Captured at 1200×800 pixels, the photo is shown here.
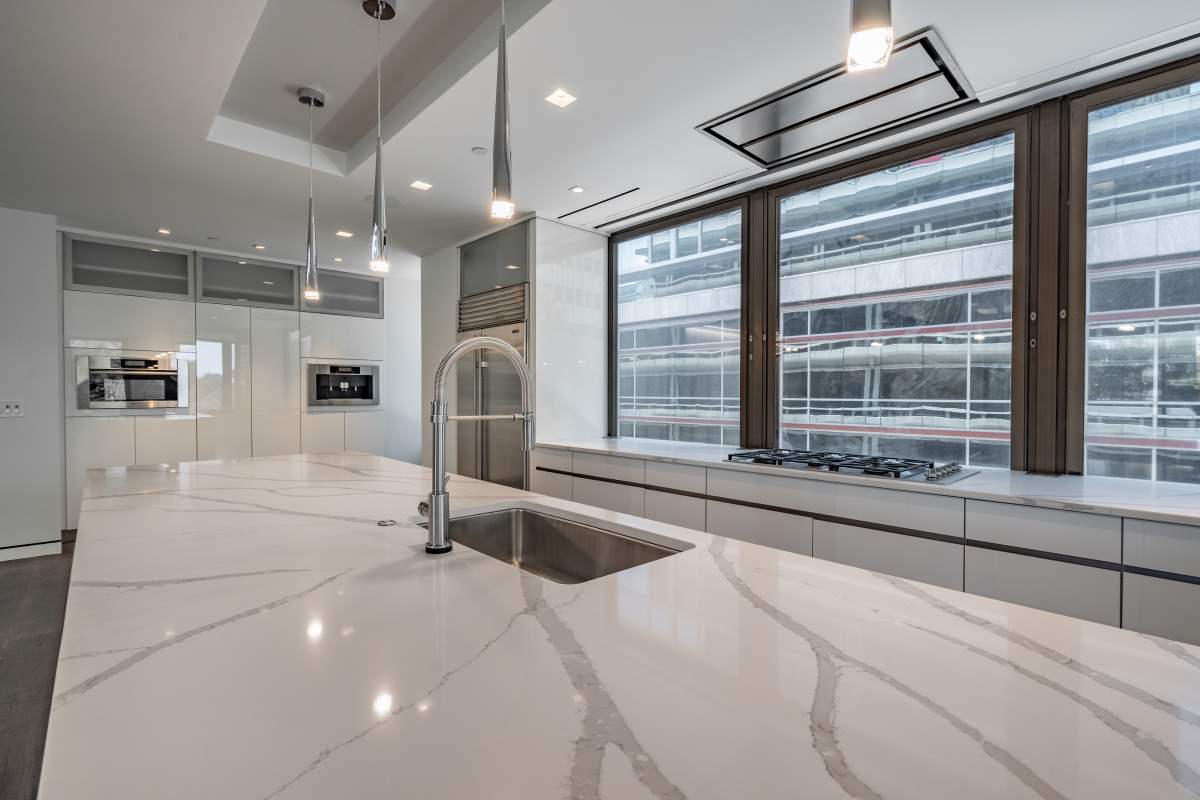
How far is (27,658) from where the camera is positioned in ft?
8.14

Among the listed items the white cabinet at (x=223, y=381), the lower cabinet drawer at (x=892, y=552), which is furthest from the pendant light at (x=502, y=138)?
the white cabinet at (x=223, y=381)

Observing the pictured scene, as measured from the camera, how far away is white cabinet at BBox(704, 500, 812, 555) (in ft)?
7.64

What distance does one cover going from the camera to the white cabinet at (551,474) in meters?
3.51

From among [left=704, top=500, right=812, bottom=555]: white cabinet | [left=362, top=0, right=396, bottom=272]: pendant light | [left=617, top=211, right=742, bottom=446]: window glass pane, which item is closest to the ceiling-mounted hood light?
[left=362, top=0, right=396, bottom=272]: pendant light

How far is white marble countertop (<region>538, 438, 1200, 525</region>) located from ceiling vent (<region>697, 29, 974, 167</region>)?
4.68 feet

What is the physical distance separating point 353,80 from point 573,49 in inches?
47.1

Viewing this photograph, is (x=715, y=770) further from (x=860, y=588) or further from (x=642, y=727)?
(x=860, y=588)

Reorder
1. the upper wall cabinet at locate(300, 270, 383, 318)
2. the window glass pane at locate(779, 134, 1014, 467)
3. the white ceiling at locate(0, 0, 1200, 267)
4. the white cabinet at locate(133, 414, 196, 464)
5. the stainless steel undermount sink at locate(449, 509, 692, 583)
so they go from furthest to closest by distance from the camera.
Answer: the upper wall cabinet at locate(300, 270, 383, 318) → the white cabinet at locate(133, 414, 196, 464) → the window glass pane at locate(779, 134, 1014, 467) → the white ceiling at locate(0, 0, 1200, 267) → the stainless steel undermount sink at locate(449, 509, 692, 583)

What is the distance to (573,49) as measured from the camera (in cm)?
189

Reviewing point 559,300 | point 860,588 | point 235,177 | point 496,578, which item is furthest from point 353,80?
point 860,588

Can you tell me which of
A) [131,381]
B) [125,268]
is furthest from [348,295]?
[131,381]

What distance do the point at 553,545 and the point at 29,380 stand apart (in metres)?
4.32

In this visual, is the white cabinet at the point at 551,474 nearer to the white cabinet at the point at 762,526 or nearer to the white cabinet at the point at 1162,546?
the white cabinet at the point at 762,526

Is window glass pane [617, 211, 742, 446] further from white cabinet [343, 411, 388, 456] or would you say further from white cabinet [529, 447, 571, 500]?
white cabinet [343, 411, 388, 456]
